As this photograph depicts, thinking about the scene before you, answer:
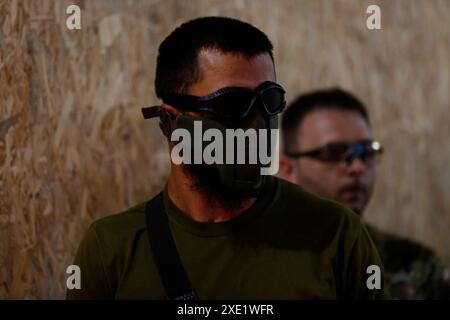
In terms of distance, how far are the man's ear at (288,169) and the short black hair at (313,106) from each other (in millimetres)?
81

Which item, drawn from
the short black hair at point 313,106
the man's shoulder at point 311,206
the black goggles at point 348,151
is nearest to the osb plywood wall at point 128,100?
the short black hair at point 313,106

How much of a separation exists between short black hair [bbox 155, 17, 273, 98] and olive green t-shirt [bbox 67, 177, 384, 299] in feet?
0.94

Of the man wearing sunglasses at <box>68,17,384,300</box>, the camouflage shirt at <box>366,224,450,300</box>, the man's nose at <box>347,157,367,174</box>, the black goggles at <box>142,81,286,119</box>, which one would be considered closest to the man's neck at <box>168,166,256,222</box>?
the man wearing sunglasses at <box>68,17,384,300</box>

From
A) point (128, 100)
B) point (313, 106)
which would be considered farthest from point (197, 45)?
point (313, 106)

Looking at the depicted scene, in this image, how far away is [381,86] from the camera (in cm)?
356

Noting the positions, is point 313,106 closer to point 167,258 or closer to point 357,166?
point 357,166

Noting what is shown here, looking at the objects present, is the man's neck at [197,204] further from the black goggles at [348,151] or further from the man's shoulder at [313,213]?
the black goggles at [348,151]

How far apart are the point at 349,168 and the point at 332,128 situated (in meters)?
0.17

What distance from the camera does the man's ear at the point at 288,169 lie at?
119 inches

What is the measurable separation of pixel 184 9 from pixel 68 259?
3.25 ft

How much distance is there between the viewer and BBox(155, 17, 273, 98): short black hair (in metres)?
1.67

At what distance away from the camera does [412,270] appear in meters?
2.94
